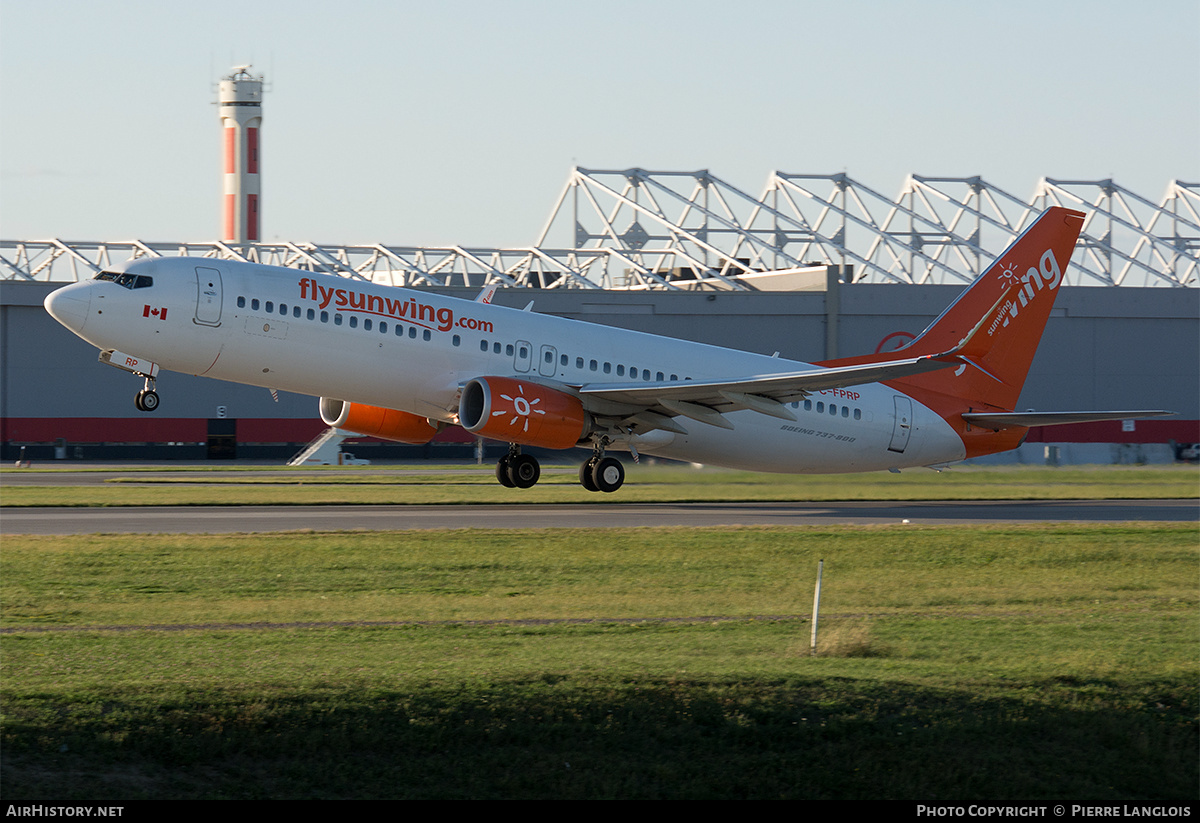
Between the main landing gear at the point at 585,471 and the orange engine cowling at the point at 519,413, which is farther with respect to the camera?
the main landing gear at the point at 585,471

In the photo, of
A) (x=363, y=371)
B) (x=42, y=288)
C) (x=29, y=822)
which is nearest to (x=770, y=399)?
(x=363, y=371)

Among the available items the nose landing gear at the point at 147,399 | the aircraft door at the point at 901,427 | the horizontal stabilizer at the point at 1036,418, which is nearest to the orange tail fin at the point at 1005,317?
the horizontal stabilizer at the point at 1036,418

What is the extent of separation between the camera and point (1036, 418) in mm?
34000

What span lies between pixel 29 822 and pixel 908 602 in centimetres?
1742

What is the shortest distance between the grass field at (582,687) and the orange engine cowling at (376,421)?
6.42 m

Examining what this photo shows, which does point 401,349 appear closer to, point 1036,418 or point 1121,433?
point 1036,418

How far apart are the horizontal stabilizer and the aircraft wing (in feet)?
13.8

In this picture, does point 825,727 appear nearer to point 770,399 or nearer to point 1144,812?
point 1144,812

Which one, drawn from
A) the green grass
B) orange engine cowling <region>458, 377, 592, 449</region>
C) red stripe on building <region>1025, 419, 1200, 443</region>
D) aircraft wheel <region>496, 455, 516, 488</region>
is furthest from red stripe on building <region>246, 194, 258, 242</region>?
orange engine cowling <region>458, 377, 592, 449</region>

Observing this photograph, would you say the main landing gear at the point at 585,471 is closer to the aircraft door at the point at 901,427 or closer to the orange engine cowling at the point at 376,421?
the orange engine cowling at the point at 376,421

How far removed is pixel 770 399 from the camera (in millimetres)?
31469

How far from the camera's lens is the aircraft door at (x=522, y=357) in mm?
31484

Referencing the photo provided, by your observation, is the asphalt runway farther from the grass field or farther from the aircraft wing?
the grass field

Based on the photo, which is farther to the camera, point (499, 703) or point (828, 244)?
point (828, 244)
